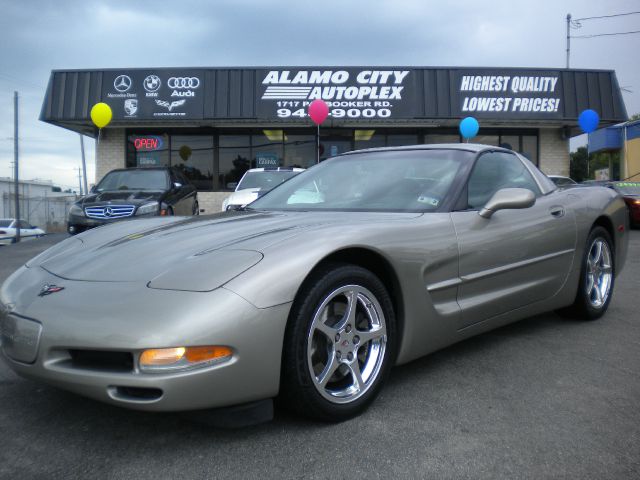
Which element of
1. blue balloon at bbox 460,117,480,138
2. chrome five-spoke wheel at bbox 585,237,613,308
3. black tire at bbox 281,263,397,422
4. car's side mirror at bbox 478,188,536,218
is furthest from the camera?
blue balloon at bbox 460,117,480,138

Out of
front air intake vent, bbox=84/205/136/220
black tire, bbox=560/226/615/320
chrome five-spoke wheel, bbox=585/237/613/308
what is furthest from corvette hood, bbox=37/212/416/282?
front air intake vent, bbox=84/205/136/220

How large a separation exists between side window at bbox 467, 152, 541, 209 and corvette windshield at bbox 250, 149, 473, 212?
13 cm

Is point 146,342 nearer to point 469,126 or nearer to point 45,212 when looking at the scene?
point 469,126

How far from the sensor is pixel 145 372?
69.6 inches

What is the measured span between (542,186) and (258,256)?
2382 mm

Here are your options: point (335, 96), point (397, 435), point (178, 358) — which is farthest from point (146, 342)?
point (335, 96)

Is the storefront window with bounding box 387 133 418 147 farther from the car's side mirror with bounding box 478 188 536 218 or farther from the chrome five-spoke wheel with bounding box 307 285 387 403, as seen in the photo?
the chrome five-spoke wheel with bounding box 307 285 387 403

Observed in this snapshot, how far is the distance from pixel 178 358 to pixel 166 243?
0.71m

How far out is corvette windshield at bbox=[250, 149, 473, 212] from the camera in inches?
114

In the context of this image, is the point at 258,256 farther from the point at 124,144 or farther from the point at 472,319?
the point at 124,144

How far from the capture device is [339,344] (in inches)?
86.5

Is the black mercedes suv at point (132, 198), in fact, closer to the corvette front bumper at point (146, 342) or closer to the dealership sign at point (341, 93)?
the dealership sign at point (341, 93)

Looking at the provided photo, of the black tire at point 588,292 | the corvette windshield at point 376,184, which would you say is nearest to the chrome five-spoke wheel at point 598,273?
the black tire at point 588,292

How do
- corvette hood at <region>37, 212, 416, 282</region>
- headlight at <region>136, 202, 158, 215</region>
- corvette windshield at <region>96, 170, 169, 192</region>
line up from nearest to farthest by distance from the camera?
corvette hood at <region>37, 212, 416, 282</region> < headlight at <region>136, 202, 158, 215</region> < corvette windshield at <region>96, 170, 169, 192</region>
